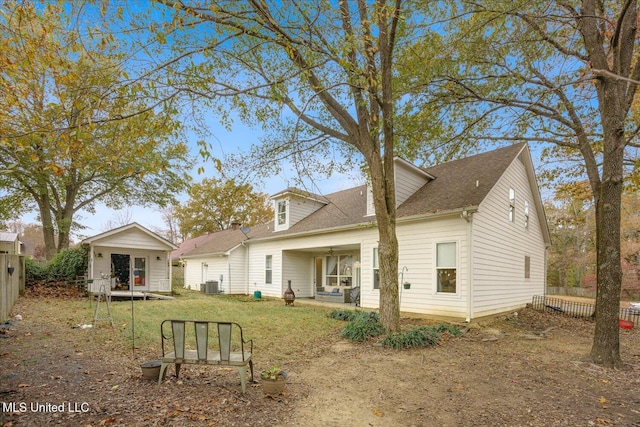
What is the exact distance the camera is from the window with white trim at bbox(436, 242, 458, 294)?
34.5 ft

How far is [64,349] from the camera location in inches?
254

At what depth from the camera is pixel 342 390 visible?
494 cm

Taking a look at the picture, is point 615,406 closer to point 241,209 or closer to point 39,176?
point 39,176

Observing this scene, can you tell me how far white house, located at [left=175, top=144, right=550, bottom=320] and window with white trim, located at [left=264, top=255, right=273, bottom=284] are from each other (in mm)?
55

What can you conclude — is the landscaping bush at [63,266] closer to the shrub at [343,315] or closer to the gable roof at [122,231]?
the gable roof at [122,231]

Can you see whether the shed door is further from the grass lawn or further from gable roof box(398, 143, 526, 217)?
gable roof box(398, 143, 526, 217)

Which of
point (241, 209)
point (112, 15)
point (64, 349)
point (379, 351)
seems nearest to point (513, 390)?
point (379, 351)

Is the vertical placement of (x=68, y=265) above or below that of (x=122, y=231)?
below

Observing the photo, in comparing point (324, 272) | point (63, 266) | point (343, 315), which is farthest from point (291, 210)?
point (63, 266)

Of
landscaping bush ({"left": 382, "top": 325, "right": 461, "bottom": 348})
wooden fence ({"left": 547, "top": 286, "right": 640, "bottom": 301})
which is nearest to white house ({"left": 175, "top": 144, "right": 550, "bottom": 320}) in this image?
landscaping bush ({"left": 382, "top": 325, "right": 461, "bottom": 348})

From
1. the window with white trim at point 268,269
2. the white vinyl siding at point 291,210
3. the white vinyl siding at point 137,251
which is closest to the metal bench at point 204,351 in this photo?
the white vinyl siding at point 291,210

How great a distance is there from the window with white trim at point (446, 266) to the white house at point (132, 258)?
14319 millimetres

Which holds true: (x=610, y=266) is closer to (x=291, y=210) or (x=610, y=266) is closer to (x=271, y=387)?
(x=271, y=387)

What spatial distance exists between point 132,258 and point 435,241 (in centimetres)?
1566
